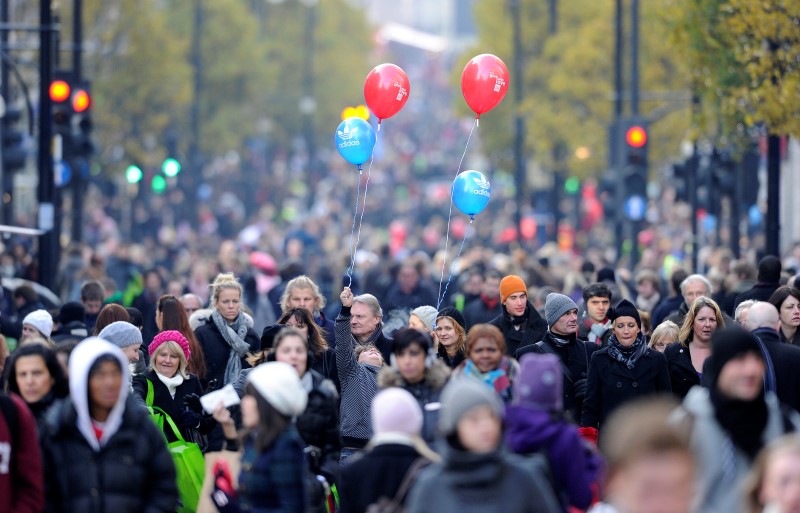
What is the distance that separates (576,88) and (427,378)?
34.9 metres

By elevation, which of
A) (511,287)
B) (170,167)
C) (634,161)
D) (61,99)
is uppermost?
(61,99)

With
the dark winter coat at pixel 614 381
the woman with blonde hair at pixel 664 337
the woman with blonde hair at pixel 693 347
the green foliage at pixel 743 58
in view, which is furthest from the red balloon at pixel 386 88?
the green foliage at pixel 743 58

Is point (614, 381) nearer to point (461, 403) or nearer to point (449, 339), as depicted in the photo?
point (449, 339)

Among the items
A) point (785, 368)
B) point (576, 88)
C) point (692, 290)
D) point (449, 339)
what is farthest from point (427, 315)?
point (576, 88)

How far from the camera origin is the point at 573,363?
12906mm

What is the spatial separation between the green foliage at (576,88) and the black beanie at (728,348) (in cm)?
2947

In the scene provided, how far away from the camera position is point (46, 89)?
2262 centimetres

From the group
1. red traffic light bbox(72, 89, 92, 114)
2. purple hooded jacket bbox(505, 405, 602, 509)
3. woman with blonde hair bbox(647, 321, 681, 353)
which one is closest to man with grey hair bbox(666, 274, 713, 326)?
woman with blonde hair bbox(647, 321, 681, 353)

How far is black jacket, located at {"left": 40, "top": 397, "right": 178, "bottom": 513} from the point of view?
8.36 m

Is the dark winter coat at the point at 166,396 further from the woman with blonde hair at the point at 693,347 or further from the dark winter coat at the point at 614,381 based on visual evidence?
the woman with blonde hair at the point at 693,347

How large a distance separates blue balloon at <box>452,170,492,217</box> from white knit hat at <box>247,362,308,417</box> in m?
6.59

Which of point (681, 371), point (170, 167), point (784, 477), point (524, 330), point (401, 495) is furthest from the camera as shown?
point (170, 167)

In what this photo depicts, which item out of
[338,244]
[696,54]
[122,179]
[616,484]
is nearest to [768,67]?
[696,54]

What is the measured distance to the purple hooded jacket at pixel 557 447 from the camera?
28.0 ft
